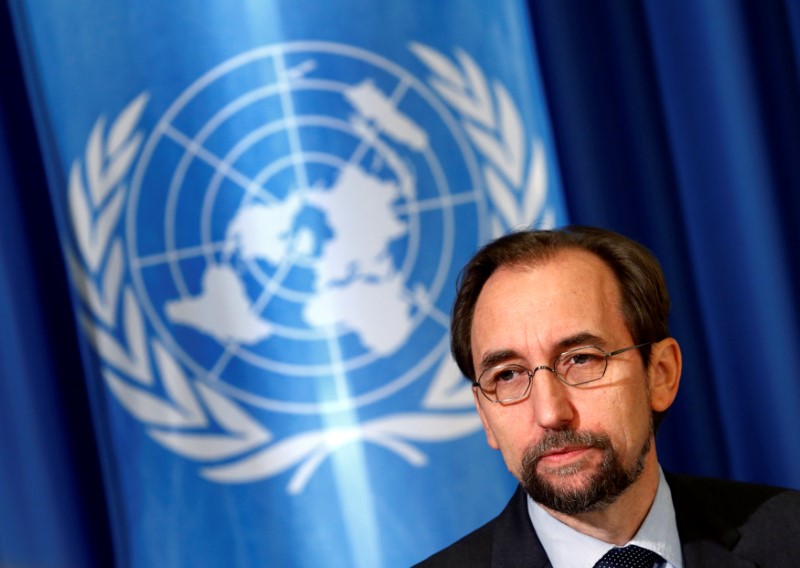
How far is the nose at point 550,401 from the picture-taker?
4.74 feet

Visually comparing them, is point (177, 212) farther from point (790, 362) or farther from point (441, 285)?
point (790, 362)

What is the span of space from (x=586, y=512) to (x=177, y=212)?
1308 millimetres

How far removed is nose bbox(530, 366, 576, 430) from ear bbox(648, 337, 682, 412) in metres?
0.20

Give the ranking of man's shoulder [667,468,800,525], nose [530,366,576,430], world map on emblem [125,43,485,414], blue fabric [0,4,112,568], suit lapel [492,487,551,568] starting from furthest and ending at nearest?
world map on emblem [125,43,485,414], blue fabric [0,4,112,568], man's shoulder [667,468,800,525], suit lapel [492,487,551,568], nose [530,366,576,430]

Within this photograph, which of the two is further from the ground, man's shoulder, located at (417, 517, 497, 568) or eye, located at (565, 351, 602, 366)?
eye, located at (565, 351, 602, 366)

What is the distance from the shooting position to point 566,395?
4.88ft

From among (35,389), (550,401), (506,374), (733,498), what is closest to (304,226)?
(35,389)

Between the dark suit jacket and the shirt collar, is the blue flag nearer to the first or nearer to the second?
the dark suit jacket

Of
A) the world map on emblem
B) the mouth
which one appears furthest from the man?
the world map on emblem

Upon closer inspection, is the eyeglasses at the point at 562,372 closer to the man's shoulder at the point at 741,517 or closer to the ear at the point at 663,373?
the ear at the point at 663,373

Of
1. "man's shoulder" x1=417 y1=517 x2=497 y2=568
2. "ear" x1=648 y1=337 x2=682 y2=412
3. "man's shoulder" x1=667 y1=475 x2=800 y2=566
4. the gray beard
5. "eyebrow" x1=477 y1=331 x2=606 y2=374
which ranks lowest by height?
"man's shoulder" x1=667 y1=475 x2=800 y2=566

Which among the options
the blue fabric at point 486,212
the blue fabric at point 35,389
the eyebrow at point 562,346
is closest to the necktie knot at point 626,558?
the eyebrow at point 562,346

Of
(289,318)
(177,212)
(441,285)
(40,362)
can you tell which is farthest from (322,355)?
(40,362)

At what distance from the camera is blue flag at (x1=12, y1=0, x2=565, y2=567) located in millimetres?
2330
